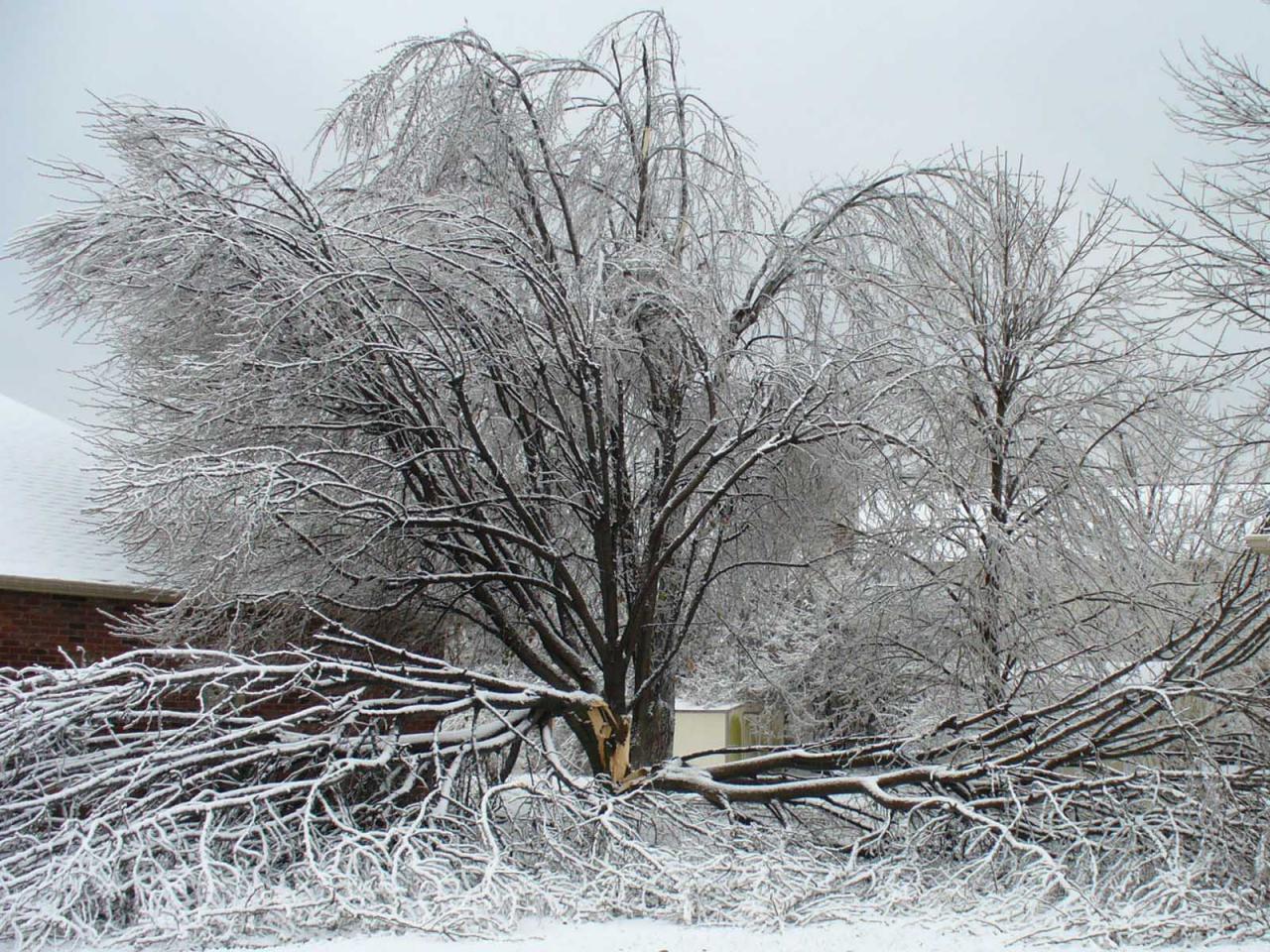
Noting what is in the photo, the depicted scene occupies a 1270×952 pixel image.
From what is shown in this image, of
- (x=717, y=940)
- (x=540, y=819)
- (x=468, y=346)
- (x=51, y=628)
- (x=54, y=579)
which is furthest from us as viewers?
(x=51, y=628)

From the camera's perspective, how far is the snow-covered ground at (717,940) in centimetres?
628

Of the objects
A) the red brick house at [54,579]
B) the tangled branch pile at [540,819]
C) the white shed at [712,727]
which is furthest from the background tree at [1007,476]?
the white shed at [712,727]

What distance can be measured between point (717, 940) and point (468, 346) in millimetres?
5267

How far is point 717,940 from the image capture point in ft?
21.3

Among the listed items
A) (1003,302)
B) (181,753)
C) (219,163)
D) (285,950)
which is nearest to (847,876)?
(285,950)

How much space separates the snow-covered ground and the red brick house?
17.3 feet

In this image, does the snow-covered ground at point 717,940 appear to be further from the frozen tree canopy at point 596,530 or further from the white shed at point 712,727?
the white shed at point 712,727

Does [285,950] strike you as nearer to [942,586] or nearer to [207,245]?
[207,245]

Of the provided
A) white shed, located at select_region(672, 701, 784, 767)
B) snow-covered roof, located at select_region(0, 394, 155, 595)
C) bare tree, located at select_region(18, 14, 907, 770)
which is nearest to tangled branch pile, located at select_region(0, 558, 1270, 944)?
bare tree, located at select_region(18, 14, 907, 770)

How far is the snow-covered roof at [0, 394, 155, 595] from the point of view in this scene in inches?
416

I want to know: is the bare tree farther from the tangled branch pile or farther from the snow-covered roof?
the tangled branch pile

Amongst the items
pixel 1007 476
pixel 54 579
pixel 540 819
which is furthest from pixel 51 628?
Answer: pixel 1007 476

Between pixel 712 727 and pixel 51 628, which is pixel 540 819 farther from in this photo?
pixel 712 727

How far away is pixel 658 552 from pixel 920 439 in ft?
8.28
